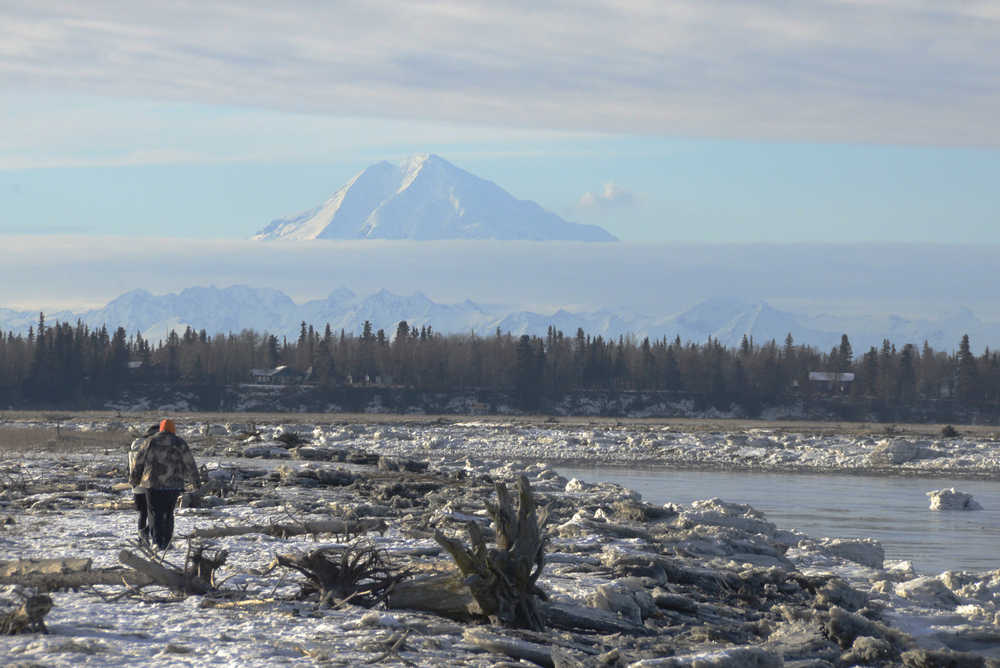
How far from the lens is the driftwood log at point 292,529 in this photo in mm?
14023

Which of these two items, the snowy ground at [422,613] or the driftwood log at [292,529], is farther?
the driftwood log at [292,529]

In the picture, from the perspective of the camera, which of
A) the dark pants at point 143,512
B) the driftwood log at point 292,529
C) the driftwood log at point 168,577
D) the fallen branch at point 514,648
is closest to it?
the fallen branch at point 514,648

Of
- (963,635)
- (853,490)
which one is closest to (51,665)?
(963,635)

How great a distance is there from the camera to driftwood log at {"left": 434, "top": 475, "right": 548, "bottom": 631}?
30.7ft

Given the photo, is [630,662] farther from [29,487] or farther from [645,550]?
[29,487]

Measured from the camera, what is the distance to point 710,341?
15250cm

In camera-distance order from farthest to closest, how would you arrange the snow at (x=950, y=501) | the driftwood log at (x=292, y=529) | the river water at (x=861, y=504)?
the snow at (x=950, y=501), the river water at (x=861, y=504), the driftwood log at (x=292, y=529)

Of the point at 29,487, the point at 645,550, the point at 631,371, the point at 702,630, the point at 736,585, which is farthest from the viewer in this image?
the point at 631,371

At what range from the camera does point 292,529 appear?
46.9ft

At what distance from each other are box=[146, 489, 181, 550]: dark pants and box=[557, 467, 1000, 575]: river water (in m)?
10.6

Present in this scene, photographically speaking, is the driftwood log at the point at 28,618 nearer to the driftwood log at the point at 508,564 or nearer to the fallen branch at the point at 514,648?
the driftwood log at the point at 508,564

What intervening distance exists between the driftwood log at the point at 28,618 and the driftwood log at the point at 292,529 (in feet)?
16.0

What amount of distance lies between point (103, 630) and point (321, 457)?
23.3 meters

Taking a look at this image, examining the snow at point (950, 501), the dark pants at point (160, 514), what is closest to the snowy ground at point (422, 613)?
the dark pants at point (160, 514)
